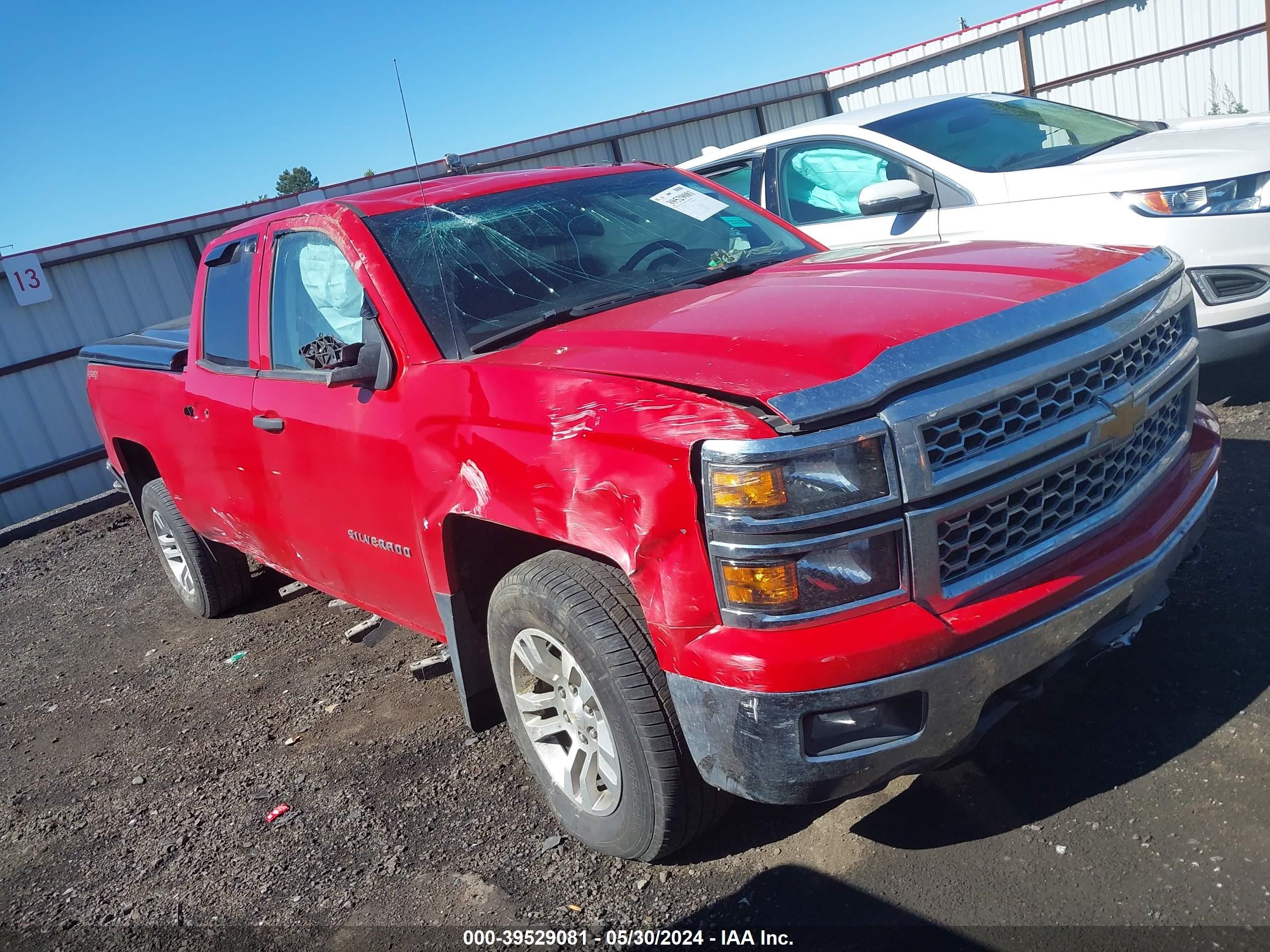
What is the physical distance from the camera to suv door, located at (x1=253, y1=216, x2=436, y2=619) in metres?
3.17

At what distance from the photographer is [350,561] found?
3637 mm

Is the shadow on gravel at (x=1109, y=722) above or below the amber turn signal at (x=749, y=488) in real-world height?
below

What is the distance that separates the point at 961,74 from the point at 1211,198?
37.6 feet

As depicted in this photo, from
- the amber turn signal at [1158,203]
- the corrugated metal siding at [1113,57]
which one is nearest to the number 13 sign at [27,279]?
the corrugated metal siding at [1113,57]

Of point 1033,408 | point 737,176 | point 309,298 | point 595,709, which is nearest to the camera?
point 1033,408

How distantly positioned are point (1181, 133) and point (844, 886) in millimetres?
4811

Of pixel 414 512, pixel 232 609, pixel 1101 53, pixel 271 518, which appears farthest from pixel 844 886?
pixel 1101 53

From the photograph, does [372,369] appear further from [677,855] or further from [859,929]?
[859,929]

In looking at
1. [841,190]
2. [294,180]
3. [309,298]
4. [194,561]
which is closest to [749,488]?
[309,298]

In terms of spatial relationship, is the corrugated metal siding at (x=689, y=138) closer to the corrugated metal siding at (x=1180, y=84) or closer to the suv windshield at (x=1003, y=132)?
the corrugated metal siding at (x=1180, y=84)

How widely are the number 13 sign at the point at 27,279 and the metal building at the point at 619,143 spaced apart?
0.09m

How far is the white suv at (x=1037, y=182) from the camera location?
15.4ft

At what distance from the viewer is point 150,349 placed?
5.13m

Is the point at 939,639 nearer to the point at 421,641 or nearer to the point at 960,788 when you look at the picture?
the point at 960,788
